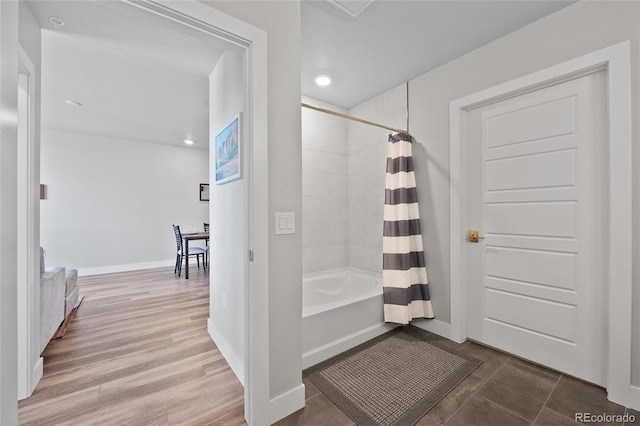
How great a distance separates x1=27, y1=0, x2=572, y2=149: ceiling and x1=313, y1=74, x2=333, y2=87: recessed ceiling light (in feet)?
0.21

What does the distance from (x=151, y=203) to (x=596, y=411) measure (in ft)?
21.7

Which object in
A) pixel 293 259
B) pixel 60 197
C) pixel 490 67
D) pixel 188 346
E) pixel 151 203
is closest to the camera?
pixel 293 259

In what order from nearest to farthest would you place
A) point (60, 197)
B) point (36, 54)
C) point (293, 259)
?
point (293, 259), point (36, 54), point (60, 197)

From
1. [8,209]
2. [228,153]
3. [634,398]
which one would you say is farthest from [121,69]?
[634,398]

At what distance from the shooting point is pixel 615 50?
1.57m

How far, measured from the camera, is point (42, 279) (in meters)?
2.12

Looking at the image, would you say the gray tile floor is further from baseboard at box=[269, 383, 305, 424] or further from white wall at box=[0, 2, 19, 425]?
white wall at box=[0, 2, 19, 425]

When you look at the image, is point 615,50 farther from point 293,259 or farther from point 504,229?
point 293,259

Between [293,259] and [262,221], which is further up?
[262,221]

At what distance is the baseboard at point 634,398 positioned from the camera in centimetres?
149

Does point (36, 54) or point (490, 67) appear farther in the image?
point (490, 67)

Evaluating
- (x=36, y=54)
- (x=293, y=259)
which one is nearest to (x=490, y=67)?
(x=293, y=259)

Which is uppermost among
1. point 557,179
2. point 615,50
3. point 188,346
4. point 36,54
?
point 36,54
